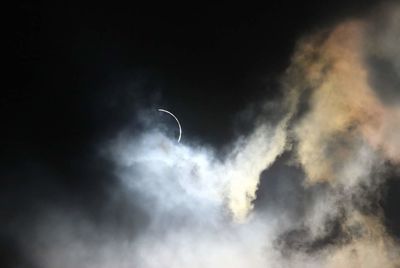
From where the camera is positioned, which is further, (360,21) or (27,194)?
(27,194)

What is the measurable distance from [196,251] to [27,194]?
2.35 meters

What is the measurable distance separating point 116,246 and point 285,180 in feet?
7.70

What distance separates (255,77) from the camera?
4.34 m

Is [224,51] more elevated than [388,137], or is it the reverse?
[224,51]

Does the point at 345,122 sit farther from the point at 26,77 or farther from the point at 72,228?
the point at 26,77

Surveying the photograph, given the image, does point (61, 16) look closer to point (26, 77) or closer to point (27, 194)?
point (26, 77)

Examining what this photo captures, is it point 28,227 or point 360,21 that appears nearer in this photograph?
point 360,21

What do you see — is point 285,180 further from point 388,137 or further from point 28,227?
point 28,227

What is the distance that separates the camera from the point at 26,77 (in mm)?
4457

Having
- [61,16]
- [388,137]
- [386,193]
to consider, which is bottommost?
[386,193]

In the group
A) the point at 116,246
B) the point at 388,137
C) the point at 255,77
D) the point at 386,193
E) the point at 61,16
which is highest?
A: the point at 61,16

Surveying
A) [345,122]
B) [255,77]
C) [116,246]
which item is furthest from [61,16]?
[345,122]

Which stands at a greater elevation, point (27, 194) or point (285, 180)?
point (285, 180)

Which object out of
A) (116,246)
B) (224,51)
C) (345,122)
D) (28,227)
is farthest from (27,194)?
(345,122)
